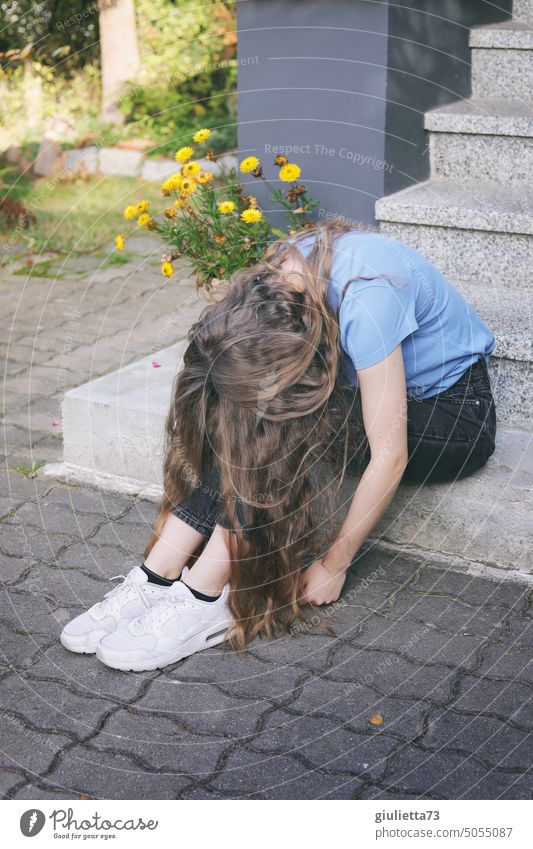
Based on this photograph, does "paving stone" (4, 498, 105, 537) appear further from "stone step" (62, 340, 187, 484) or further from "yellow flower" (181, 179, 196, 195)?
"yellow flower" (181, 179, 196, 195)

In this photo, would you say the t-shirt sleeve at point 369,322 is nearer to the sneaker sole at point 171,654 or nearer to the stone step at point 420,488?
the stone step at point 420,488

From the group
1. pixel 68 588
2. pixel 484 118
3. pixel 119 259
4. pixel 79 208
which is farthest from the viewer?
pixel 79 208

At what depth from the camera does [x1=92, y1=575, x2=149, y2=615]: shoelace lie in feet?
7.68

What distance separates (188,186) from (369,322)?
3.79ft

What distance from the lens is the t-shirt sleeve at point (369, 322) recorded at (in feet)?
7.07

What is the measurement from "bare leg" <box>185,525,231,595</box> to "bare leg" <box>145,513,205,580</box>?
0.07 metres

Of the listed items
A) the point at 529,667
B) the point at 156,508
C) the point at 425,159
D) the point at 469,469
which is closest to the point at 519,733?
the point at 529,667

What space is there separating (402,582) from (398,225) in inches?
49.0

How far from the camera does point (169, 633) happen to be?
7.38 ft

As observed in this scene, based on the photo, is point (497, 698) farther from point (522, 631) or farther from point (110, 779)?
point (110, 779)

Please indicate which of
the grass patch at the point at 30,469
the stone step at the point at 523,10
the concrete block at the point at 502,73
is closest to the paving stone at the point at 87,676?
the grass patch at the point at 30,469

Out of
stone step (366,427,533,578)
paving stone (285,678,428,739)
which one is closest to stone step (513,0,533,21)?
stone step (366,427,533,578)

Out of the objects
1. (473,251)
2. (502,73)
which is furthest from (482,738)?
(502,73)

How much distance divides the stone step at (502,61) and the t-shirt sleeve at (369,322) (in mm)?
1685
